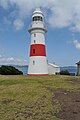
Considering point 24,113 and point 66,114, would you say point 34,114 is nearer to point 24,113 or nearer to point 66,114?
point 24,113

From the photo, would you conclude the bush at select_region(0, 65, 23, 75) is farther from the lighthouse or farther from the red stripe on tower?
the red stripe on tower

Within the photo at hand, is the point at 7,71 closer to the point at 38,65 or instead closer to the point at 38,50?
the point at 38,65

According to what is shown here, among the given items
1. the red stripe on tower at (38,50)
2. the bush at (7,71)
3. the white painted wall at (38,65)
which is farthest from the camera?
the bush at (7,71)

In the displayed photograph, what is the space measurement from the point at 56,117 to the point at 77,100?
3417mm

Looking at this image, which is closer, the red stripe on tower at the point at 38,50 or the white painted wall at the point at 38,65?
the white painted wall at the point at 38,65

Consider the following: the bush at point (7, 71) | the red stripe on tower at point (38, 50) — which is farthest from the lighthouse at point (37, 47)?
the bush at point (7, 71)

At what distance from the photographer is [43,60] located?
32750 mm

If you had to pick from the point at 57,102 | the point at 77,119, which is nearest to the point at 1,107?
the point at 57,102

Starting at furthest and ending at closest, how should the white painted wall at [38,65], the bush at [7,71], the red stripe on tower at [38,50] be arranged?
the bush at [7,71], the red stripe on tower at [38,50], the white painted wall at [38,65]

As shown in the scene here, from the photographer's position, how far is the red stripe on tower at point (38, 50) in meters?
32.5

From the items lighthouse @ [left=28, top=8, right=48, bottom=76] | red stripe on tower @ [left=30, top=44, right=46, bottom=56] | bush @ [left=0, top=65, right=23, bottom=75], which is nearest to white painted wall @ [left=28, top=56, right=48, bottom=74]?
lighthouse @ [left=28, top=8, right=48, bottom=76]

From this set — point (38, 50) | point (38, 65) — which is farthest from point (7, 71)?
point (38, 50)

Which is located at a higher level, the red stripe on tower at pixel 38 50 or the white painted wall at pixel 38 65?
the red stripe on tower at pixel 38 50

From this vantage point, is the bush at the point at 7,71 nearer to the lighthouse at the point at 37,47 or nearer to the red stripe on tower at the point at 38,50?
the lighthouse at the point at 37,47
